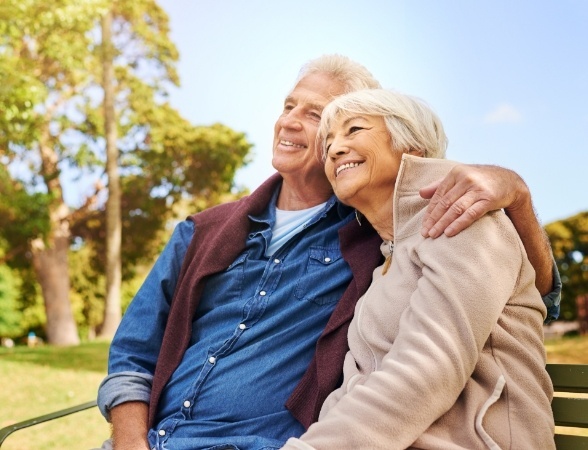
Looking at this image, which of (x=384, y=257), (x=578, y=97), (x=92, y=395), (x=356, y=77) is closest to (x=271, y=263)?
(x=384, y=257)

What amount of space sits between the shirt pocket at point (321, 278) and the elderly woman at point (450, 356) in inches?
13.5

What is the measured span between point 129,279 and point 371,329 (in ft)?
36.3

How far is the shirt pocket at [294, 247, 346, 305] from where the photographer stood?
69.6 inches

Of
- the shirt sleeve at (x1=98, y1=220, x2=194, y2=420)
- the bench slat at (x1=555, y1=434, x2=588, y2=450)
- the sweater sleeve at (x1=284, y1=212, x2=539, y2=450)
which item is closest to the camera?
the sweater sleeve at (x1=284, y1=212, x2=539, y2=450)

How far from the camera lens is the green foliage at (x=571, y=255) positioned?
12438 mm

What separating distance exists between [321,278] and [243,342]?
0.85 feet

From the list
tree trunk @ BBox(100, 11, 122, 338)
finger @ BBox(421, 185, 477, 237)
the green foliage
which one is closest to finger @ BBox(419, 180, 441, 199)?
finger @ BBox(421, 185, 477, 237)

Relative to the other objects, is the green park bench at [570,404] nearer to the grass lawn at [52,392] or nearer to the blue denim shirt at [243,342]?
the blue denim shirt at [243,342]

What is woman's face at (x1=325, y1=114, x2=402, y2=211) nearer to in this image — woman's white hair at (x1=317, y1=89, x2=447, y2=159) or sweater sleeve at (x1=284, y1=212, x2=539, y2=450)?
woman's white hair at (x1=317, y1=89, x2=447, y2=159)

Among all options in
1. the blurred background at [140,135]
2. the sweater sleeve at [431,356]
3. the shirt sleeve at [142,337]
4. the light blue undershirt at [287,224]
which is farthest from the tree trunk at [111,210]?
the sweater sleeve at [431,356]

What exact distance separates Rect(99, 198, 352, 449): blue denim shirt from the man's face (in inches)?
5.4

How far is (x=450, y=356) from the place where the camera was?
116 cm

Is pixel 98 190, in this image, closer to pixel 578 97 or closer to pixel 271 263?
pixel 578 97

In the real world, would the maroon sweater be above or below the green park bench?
above
